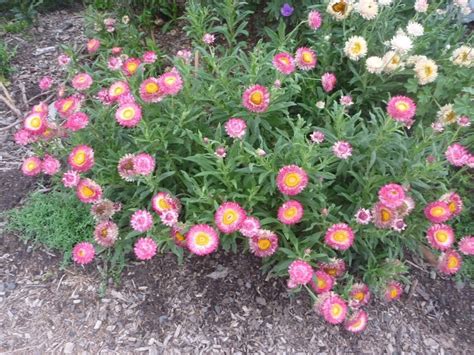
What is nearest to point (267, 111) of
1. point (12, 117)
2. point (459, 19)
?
point (459, 19)

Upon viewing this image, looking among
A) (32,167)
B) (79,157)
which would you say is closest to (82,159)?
(79,157)

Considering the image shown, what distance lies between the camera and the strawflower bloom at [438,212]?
8.27ft

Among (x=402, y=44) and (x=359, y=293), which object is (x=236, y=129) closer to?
(x=359, y=293)

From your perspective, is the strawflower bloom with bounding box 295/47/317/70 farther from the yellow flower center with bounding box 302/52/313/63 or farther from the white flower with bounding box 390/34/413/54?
the white flower with bounding box 390/34/413/54

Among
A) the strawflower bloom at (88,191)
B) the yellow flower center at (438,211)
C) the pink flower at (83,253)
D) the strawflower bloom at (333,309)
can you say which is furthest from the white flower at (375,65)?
the pink flower at (83,253)

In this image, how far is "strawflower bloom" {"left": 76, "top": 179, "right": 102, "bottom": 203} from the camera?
2.56 metres

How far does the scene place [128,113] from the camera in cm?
252

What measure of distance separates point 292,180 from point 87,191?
39.4 inches

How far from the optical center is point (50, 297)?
2.85 m

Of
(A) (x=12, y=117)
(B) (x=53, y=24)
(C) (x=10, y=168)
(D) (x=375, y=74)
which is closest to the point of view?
(D) (x=375, y=74)

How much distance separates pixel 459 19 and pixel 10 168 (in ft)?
10.6

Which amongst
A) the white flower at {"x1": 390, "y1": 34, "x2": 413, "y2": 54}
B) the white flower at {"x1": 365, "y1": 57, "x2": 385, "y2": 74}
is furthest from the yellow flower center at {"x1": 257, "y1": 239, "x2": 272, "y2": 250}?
the white flower at {"x1": 390, "y1": 34, "x2": 413, "y2": 54}

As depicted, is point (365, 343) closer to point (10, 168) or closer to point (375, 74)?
point (375, 74)

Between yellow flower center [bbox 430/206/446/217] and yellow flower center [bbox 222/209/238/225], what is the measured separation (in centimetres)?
96
